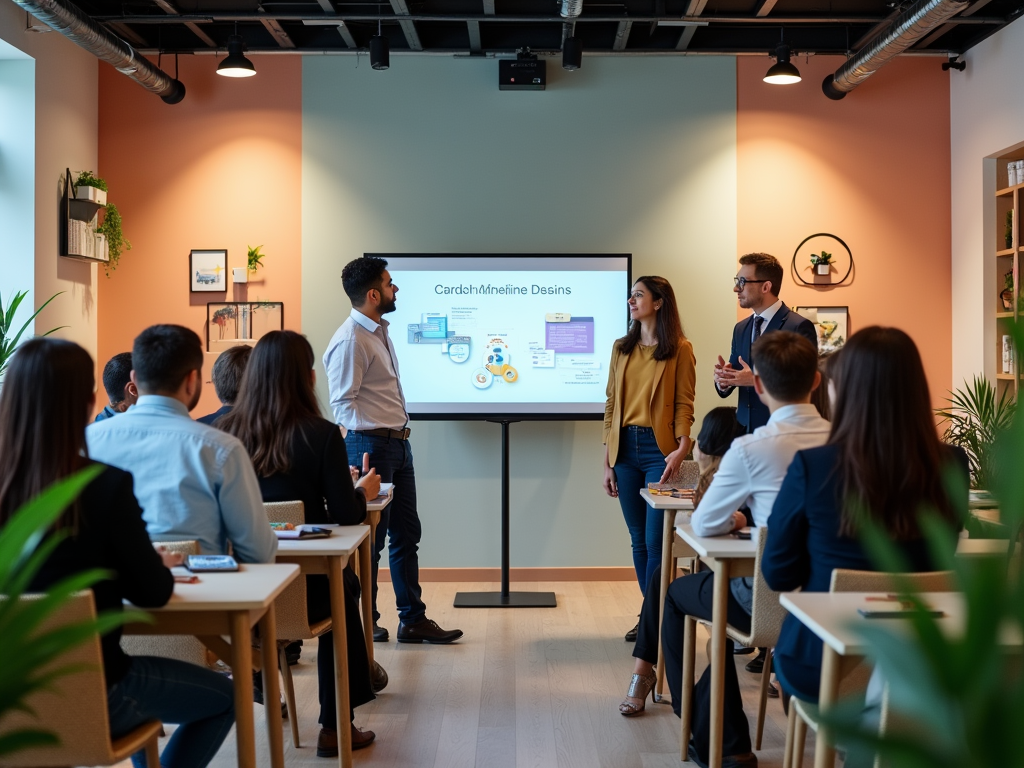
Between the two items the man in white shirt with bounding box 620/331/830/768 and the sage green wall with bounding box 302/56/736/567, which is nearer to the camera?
the man in white shirt with bounding box 620/331/830/768

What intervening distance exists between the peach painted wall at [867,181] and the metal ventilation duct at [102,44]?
3.43m

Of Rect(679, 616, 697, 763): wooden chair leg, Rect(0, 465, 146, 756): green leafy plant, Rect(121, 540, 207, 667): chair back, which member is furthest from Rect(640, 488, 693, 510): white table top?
Rect(0, 465, 146, 756): green leafy plant

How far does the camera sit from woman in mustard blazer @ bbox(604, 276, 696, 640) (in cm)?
449

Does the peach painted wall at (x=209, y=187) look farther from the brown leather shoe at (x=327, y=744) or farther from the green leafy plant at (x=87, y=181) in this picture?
the brown leather shoe at (x=327, y=744)

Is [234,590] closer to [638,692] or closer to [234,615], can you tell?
[234,615]

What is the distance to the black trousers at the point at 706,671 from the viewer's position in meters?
2.99

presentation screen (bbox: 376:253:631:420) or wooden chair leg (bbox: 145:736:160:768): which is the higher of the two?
presentation screen (bbox: 376:253:631:420)

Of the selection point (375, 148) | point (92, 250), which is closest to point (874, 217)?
point (375, 148)

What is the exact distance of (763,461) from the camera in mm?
2742

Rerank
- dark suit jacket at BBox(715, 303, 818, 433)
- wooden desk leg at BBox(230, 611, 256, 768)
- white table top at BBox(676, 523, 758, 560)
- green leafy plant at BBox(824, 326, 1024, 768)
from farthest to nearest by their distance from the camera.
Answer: dark suit jacket at BBox(715, 303, 818, 433) → white table top at BBox(676, 523, 758, 560) → wooden desk leg at BBox(230, 611, 256, 768) → green leafy plant at BBox(824, 326, 1024, 768)

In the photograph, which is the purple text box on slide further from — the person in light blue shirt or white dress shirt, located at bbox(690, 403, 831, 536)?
the person in light blue shirt

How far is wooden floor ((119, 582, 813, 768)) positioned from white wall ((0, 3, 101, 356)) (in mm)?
2400

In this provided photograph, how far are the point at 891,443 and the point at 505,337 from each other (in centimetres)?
363

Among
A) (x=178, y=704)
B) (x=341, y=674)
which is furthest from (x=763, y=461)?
(x=178, y=704)
